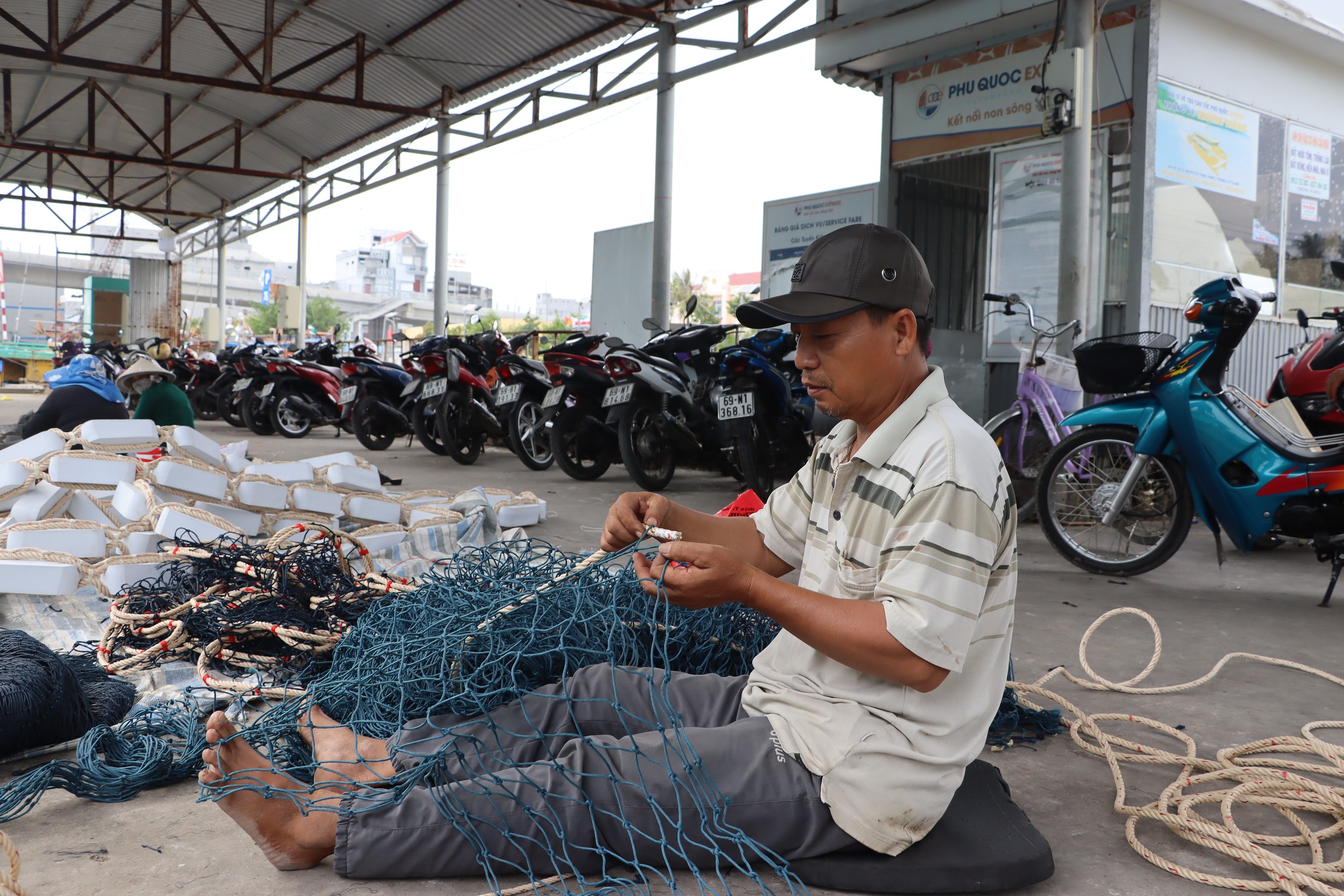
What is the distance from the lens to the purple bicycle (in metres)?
5.07

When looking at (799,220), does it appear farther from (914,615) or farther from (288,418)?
(914,615)

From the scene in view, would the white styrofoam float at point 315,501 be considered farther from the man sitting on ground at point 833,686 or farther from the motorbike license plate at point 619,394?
the man sitting on ground at point 833,686

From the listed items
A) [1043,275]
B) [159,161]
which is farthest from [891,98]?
[159,161]

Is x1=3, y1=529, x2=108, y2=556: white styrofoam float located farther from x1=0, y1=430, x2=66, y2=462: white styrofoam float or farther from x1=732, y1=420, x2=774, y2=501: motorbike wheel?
x1=732, y1=420, x2=774, y2=501: motorbike wheel

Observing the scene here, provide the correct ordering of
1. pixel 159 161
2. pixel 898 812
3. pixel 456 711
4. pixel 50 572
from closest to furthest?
pixel 898 812 → pixel 456 711 → pixel 50 572 → pixel 159 161

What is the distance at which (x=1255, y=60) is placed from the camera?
284 inches

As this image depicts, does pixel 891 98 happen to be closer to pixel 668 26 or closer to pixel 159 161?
pixel 668 26

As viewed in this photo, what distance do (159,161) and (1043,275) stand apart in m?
13.8

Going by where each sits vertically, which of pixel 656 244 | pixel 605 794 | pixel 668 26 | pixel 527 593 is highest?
pixel 668 26

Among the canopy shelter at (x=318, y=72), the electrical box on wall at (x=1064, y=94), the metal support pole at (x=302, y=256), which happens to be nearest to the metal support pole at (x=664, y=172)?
the canopy shelter at (x=318, y=72)

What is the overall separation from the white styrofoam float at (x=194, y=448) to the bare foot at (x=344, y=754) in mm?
2798

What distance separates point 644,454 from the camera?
673 cm

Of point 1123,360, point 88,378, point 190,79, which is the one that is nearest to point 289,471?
point 88,378

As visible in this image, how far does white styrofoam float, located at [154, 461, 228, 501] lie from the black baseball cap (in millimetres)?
3116
